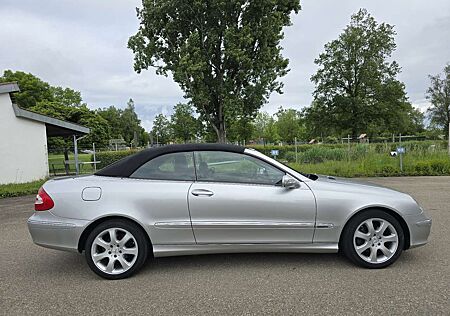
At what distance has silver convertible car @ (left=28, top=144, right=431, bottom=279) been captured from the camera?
3.45 m

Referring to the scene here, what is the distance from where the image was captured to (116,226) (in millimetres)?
3441

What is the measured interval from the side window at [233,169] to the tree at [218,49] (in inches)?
691

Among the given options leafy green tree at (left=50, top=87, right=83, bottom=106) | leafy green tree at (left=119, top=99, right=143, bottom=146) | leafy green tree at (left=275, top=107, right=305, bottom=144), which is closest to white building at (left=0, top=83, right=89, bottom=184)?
leafy green tree at (left=275, top=107, right=305, bottom=144)

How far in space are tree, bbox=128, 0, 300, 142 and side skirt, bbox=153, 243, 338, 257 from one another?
18.1m

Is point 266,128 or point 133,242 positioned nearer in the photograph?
point 133,242

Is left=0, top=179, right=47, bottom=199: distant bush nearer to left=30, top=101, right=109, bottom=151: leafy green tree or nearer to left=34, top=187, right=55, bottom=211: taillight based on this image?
left=34, top=187, right=55, bottom=211: taillight

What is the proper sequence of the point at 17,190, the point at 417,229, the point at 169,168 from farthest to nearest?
the point at 17,190 → the point at 169,168 → the point at 417,229

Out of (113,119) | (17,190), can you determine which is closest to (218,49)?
(17,190)

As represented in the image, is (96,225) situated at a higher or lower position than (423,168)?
higher

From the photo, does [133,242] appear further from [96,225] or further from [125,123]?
[125,123]

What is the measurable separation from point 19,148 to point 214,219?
12.4m

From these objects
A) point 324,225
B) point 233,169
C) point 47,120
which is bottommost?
point 324,225

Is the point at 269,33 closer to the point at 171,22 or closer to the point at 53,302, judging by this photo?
the point at 171,22

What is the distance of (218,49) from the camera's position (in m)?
22.1
